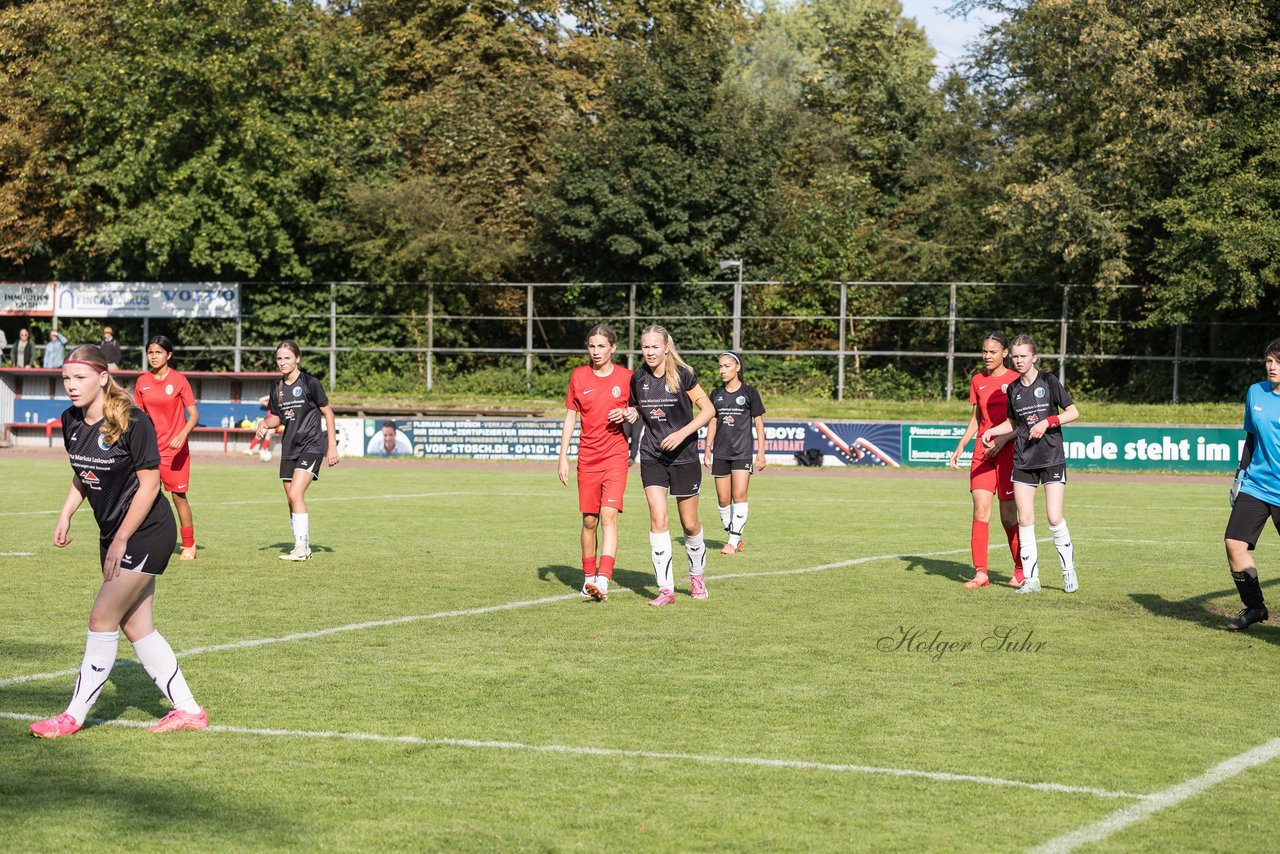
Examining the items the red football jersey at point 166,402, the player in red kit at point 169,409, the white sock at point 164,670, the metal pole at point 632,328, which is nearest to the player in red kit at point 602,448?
the player in red kit at point 169,409

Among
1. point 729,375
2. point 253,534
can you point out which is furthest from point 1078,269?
point 253,534

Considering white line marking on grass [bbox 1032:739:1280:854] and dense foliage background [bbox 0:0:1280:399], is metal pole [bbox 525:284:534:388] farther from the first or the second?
white line marking on grass [bbox 1032:739:1280:854]

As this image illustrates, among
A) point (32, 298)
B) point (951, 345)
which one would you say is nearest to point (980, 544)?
point (951, 345)

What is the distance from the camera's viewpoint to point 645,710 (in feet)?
25.4

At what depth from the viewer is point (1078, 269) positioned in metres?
37.9

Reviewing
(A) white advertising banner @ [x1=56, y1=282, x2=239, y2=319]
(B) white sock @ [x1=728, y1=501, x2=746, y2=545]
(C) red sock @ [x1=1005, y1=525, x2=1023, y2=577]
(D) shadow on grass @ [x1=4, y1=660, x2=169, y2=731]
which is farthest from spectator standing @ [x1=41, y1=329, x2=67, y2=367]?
(D) shadow on grass @ [x1=4, y1=660, x2=169, y2=731]

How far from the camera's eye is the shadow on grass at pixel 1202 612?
1063 centimetres

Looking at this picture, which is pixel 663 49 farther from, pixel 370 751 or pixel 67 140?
pixel 370 751

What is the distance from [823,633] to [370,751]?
432 centimetres

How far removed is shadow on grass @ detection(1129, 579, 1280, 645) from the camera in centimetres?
1063

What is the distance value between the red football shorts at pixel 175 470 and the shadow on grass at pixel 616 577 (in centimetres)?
357

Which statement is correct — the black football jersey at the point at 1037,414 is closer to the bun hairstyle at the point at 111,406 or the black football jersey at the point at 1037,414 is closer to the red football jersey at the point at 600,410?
the red football jersey at the point at 600,410

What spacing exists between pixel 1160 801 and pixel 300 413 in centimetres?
1014

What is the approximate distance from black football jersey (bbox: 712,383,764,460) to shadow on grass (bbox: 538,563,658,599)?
2.62m
